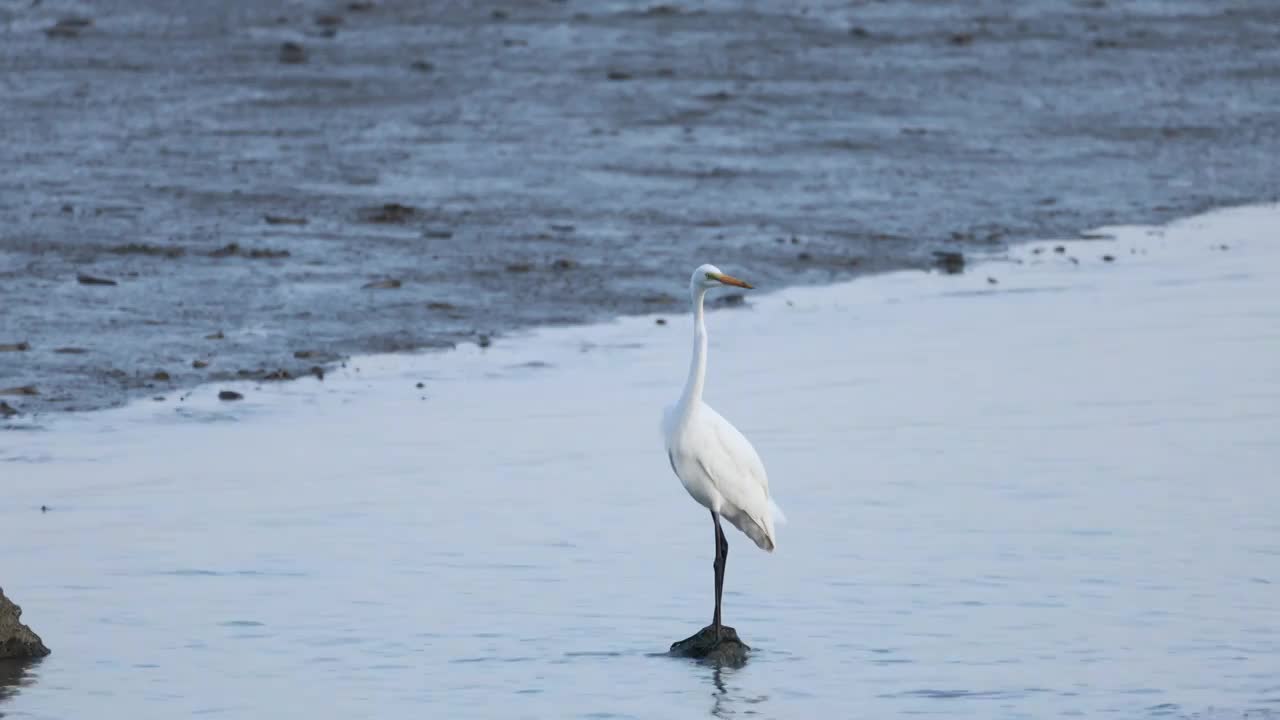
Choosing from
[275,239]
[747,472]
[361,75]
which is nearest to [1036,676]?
[747,472]

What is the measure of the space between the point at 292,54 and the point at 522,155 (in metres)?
5.86

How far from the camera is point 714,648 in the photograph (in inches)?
327

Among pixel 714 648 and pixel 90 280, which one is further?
pixel 90 280

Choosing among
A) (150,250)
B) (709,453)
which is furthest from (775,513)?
(150,250)

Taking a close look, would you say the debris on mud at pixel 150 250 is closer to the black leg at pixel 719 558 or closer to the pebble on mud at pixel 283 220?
the pebble on mud at pixel 283 220

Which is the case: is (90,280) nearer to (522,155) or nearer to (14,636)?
(522,155)

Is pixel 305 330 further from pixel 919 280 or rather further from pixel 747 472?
pixel 747 472

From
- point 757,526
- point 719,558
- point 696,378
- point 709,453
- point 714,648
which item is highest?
point 696,378

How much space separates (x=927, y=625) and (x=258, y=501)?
3317mm

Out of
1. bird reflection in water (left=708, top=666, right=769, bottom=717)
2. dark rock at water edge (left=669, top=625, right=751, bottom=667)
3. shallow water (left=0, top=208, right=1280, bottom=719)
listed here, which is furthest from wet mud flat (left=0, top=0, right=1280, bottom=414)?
bird reflection in water (left=708, top=666, right=769, bottom=717)

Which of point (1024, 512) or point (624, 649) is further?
point (1024, 512)

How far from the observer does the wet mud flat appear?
14648 mm

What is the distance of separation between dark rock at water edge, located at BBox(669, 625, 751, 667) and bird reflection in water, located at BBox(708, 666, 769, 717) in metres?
0.12

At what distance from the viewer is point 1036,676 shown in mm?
7988
